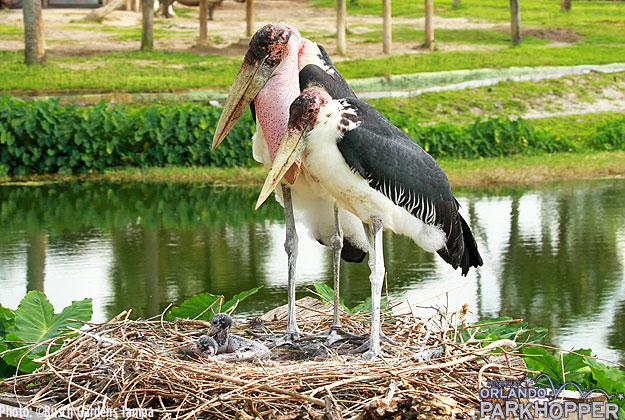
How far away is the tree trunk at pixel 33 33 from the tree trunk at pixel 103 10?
722 centimetres

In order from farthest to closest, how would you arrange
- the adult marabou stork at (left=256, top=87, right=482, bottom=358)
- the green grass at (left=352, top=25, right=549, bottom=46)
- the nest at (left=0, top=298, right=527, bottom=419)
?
the green grass at (left=352, top=25, right=549, bottom=46) → the adult marabou stork at (left=256, top=87, right=482, bottom=358) → the nest at (left=0, top=298, right=527, bottom=419)

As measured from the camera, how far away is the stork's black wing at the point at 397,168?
12.4ft

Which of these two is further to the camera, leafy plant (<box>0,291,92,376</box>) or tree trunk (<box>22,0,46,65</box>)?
tree trunk (<box>22,0,46,65</box>)

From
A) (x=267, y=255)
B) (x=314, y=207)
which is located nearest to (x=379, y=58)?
(x=267, y=255)

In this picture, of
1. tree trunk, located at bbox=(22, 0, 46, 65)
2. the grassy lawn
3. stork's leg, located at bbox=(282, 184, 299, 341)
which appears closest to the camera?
stork's leg, located at bbox=(282, 184, 299, 341)

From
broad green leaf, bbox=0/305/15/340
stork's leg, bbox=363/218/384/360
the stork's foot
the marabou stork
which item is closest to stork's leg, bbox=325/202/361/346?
the marabou stork

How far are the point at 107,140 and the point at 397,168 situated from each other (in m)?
8.01

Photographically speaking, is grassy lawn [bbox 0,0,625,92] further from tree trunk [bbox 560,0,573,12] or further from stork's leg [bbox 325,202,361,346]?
stork's leg [bbox 325,202,361,346]

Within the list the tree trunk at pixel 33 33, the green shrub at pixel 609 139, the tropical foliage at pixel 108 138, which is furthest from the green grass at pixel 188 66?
the green shrub at pixel 609 139

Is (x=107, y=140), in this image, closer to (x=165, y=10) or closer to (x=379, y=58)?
(x=379, y=58)

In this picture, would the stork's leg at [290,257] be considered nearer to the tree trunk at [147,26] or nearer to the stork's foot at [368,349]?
the stork's foot at [368,349]

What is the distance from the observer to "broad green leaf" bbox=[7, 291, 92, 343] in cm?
432

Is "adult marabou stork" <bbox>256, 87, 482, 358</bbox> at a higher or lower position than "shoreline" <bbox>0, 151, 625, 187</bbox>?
higher

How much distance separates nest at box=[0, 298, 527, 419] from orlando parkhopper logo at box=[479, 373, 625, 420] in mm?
53
